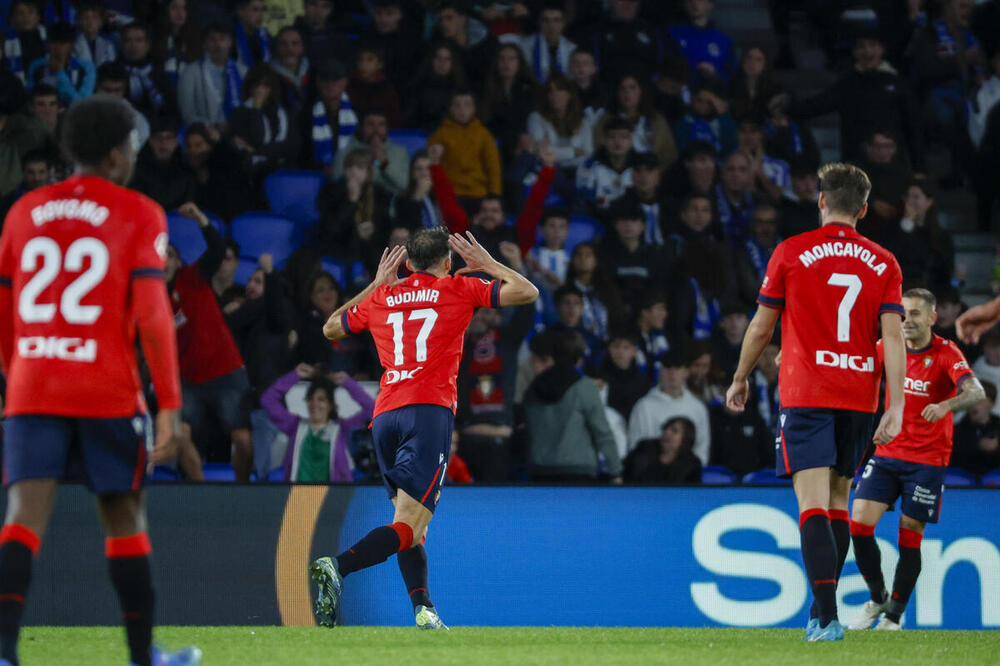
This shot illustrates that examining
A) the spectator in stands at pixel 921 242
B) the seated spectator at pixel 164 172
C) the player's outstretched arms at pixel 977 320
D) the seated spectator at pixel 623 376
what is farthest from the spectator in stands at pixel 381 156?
the player's outstretched arms at pixel 977 320

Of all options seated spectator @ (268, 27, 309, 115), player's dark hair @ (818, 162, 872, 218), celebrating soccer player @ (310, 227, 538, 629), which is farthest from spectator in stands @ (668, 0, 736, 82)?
player's dark hair @ (818, 162, 872, 218)

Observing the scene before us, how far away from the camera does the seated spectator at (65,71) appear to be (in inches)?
496

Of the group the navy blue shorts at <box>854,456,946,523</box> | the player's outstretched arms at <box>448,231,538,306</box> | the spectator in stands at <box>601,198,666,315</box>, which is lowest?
the navy blue shorts at <box>854,456,946,523</box>

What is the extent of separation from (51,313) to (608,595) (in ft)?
17.5

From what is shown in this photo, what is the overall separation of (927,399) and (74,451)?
17.9 ft

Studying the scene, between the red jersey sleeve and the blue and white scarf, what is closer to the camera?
the red jersey sleeve

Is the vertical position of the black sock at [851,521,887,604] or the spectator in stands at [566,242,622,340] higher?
the spectator in stands at [566,242,622,340]

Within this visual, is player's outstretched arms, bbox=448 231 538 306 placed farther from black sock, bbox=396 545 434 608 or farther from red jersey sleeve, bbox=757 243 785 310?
black sock, bbox=396 545 434 608

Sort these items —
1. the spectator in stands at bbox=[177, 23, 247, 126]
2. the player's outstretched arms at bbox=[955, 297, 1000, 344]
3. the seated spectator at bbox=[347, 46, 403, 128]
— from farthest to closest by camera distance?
the seated spectator at bbox=[347, 46, 403, 128], the spectator in stands at bbox=[177, 23, 247, 126], the player's outstretched arms at bbox=[955, 297, 1000, 344]

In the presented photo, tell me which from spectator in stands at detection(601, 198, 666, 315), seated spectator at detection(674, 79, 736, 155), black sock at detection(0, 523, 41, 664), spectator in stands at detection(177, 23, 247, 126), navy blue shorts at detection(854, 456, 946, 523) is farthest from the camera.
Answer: seated spectator at detection(674, 79, 736, 155)

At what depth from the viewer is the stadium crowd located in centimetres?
1087

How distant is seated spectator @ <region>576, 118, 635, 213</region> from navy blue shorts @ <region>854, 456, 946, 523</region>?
5.54 metres

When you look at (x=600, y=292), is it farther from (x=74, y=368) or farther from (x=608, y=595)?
(x=74, y=368)

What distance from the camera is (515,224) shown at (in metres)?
12.8
